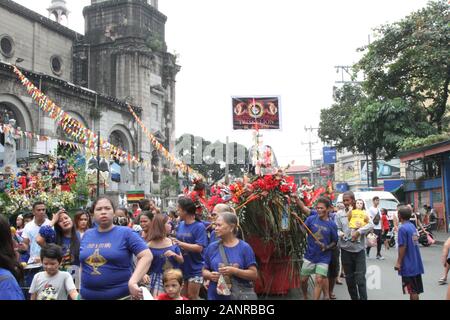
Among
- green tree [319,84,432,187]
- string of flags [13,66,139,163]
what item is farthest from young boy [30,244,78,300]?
green tree [319,84,432,187]

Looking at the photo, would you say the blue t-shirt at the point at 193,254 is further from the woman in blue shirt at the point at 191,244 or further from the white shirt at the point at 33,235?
the white shirt at the point at 33,235

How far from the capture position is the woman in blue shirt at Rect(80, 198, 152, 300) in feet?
14.7

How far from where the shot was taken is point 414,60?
24422 mm

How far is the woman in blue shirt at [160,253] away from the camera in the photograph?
6.02m

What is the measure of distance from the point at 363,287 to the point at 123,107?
28.3 meters

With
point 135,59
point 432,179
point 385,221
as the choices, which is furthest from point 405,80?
point 135,59

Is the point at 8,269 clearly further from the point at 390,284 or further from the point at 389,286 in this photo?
the point at 390,284

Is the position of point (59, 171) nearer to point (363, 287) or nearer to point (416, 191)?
point (363, 287)

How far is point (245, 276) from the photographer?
4.84 meters

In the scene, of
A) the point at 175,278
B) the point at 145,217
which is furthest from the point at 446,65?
the point at 175,278

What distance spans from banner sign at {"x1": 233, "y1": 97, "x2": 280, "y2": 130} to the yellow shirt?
407cm

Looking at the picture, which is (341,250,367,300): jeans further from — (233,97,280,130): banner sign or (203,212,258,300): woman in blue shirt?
(233,97,280,130): banner sign

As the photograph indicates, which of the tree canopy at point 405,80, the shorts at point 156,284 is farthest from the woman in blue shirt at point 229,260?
the tree canopy at point 405,80

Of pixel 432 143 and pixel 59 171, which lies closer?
pixel 59 171
